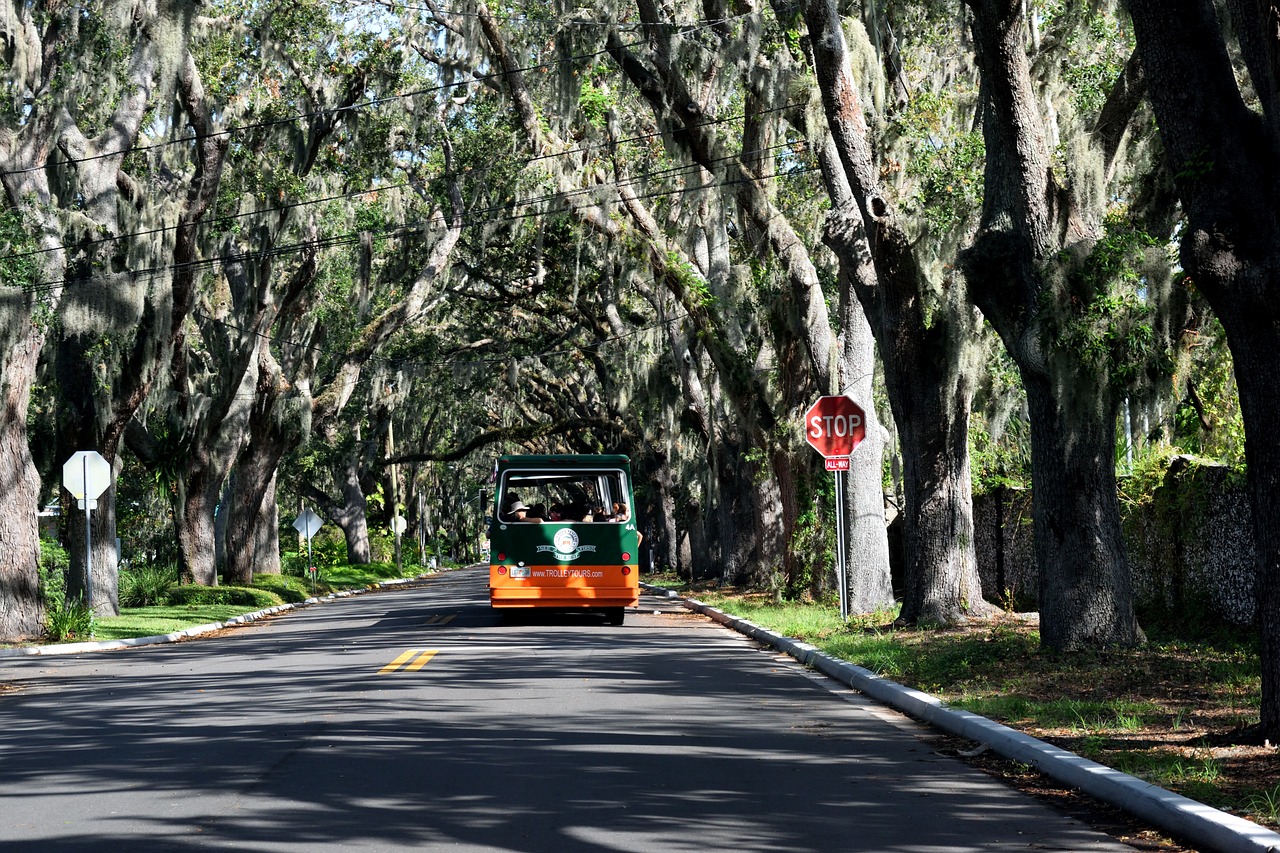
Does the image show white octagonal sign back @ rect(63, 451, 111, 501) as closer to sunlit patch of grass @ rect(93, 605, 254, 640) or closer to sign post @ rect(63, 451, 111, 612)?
sign post @ rect(63, 451, 111, 612)

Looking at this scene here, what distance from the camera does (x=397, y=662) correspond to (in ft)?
54.9

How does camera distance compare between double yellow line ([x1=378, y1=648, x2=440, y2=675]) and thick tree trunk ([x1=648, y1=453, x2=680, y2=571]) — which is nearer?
double yellow line ([x1=378, y1=648, x2=440, y2=675])

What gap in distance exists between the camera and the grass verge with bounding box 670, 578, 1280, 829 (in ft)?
25.5

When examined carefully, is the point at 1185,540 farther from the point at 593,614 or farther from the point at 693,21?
the point at 593,614

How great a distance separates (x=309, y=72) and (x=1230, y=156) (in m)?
22.2

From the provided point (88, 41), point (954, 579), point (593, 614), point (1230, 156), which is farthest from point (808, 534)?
point (1230, 156)

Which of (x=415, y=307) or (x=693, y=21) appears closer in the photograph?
(x=693, y=21)

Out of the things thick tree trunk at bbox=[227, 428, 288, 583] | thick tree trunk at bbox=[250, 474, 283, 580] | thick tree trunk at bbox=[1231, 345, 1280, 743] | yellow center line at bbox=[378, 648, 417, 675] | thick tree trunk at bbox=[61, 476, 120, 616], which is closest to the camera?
thick tree trunk at bbox=[1231, 345, 1280, 743]

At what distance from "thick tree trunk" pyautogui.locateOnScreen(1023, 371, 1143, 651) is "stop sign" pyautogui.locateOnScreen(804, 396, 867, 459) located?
5.46m

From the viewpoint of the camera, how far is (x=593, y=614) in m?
27.8

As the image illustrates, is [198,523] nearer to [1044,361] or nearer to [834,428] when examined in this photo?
[834,428]

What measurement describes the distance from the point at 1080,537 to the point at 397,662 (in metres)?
7.89

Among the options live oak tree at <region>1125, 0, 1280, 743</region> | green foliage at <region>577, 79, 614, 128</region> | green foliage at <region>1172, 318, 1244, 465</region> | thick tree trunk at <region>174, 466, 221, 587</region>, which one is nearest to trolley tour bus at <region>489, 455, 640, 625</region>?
green foliage at <region>577, 79, 614, 128</region>

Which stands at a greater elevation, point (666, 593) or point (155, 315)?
point (155, 315)
